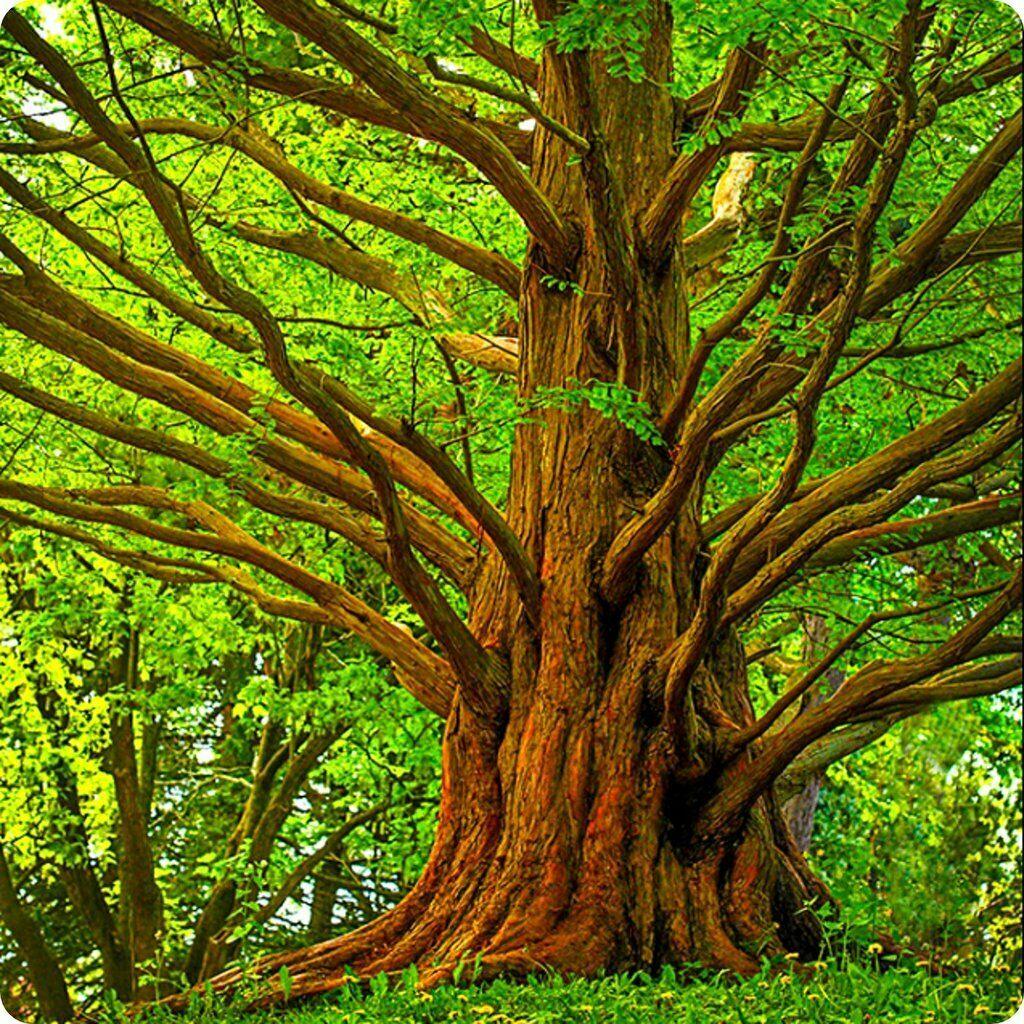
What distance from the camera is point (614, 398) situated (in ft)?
15.2

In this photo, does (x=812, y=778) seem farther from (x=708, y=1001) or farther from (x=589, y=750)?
(x=708, y=1001)

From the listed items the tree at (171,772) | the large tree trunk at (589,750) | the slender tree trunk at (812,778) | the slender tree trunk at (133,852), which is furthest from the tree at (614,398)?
the slender tree trunk at (133,852)

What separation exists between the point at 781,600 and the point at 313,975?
342 cm

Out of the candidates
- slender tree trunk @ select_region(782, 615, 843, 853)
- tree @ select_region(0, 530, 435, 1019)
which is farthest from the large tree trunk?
tree @ select_region(0, 530, 435, 1019)

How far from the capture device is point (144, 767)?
10.9m

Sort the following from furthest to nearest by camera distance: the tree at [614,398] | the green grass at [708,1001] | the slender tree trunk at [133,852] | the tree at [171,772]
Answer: the slender tree trunk at [133,852]
the tree at [171,772]
the tree at [614,398]
the green grass at [708,1001]

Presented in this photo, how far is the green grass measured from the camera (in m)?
3.57

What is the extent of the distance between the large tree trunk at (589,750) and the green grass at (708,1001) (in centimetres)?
30

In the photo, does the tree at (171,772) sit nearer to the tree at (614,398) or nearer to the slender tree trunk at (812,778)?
the slender tree trunk at (812,778)

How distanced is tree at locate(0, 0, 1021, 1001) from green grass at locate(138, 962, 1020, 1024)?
1.22 ft

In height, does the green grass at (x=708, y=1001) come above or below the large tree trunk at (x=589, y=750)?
below

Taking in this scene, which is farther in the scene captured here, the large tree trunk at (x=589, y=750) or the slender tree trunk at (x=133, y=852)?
the slender tree trunk at (x=133, y=852)

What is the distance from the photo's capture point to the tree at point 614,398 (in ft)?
14.0

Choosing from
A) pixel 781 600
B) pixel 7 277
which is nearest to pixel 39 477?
pixel 7 277
